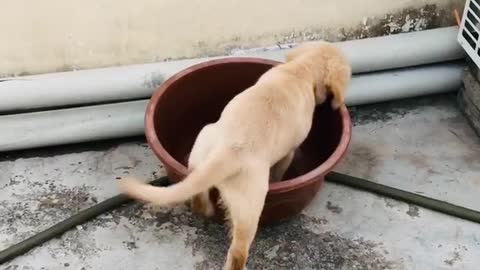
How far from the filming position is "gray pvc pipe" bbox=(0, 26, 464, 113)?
2018 mm

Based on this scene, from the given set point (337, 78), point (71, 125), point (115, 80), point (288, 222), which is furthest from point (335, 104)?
point (71, 125)

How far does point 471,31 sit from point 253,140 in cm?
87

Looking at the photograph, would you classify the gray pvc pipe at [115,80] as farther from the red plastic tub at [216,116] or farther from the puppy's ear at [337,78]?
the puppy's ear at [337,78]

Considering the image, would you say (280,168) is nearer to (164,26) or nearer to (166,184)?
(166,184)

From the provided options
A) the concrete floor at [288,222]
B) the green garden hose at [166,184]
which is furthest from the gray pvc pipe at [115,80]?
the green garden hose at [166,184]

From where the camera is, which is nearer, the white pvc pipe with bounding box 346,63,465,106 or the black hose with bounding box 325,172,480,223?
the black hose with bounding box 325,172,480,223

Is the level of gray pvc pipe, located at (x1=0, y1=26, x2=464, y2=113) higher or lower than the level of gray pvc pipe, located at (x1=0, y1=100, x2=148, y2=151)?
higher

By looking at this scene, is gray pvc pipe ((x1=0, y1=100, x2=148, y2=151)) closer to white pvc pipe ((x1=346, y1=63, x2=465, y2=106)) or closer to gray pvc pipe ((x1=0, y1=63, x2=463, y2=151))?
gray pvc pipe ((x1=0, y1=63, x2=463, y2=151))

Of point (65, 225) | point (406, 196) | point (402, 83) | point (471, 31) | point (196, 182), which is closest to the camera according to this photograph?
point (196, 182)

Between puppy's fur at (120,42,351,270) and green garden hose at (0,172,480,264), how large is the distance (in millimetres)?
252

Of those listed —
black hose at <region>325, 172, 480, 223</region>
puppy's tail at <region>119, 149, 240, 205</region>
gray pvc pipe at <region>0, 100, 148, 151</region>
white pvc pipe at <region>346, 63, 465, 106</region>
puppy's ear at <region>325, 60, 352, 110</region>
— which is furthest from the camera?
white pvc pipe at <region>346, 63, 465, 106</region>

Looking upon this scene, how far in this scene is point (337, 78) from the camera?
1772 mm

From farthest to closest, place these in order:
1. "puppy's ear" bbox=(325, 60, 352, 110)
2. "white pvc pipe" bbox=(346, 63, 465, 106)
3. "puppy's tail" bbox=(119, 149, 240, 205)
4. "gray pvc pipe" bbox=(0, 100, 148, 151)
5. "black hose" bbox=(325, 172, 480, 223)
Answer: "white pvc pipe" bbox=(346, 63, 465, 106) → "gray pvc pipe" bbox=(0, 100, 148, 151) → "black hose" bbox=(325, 172, 480, 223) → "puppy's ear" bbox=(325, 60, 352, 110) → "puppy's tail" bbox=(119, 149, 240, 205)

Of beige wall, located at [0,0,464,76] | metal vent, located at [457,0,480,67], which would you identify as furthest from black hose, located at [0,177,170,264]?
metal vent, located at [457,0,480,67]
